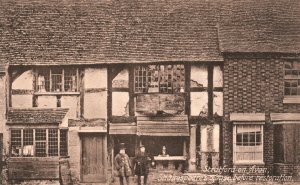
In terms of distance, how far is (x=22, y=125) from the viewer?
1344cm

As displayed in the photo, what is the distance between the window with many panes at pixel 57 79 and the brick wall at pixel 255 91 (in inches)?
181

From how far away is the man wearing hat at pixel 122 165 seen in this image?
40.6ft

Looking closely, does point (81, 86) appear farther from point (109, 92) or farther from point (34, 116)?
point (34, 116)

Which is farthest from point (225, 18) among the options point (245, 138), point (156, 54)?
point (245, 138)

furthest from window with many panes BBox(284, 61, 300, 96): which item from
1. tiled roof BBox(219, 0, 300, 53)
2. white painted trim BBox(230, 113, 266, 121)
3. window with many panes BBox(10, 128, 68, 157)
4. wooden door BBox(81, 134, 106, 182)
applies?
window with many panes BBox(10, 128, 68, 157)

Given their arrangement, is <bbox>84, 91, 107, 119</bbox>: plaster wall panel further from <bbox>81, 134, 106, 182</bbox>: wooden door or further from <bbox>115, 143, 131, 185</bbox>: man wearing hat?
<bbox>115, 143, 131, 185</bbox>: man wearing hat

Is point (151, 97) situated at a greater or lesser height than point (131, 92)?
lesser

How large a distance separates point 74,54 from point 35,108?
1.99m

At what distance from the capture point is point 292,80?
13250 mm

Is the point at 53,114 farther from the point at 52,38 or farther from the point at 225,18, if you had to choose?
the point at 225,18

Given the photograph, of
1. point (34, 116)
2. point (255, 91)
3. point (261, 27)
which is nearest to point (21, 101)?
point (34, 116)

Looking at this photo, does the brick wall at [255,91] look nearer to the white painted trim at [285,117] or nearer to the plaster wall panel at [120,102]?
the white painted trim at [285,117]

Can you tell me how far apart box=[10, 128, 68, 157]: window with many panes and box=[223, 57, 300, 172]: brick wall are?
4.88m

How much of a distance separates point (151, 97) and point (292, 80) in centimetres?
418
